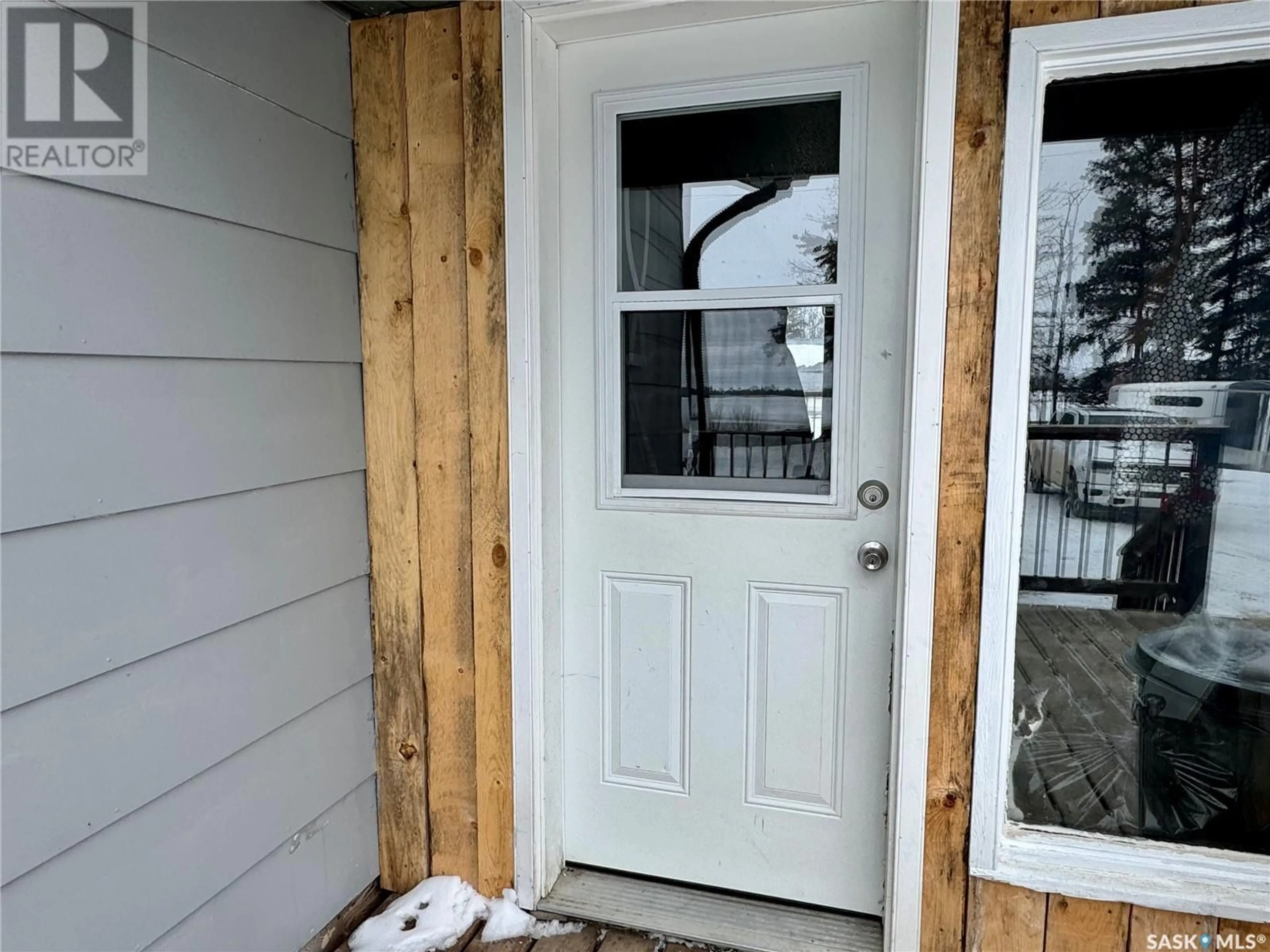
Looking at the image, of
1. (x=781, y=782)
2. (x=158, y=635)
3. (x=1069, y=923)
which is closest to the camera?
(x=158, y=635)

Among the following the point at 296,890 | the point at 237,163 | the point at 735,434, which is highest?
the point at 237,163

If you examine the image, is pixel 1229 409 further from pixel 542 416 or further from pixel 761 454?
pixel 542 416

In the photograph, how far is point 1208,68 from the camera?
51.4 inches

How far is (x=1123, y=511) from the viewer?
1.40m

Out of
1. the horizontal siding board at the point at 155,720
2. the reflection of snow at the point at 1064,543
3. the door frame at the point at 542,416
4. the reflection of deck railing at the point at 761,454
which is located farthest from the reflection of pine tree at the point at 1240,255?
the horizontal siding board at the point at 155,720

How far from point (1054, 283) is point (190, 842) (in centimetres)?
195

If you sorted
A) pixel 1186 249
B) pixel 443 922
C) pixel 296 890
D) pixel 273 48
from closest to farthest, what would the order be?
pixel 1186 249
pixel 273 48
pixel 296 890
pixel 443 922

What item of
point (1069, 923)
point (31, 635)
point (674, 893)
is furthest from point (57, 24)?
point (1069, 923)

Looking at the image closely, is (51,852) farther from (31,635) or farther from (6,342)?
(6,342)

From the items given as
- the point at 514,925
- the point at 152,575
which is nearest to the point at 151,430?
the point at 152,575

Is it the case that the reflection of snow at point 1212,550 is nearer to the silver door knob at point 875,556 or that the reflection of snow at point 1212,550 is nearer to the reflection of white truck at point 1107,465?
the reflection of white truck at point 1107,465

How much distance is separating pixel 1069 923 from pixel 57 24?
2.38 metres

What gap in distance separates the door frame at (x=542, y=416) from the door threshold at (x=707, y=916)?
8 cm

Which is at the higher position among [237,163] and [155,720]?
[237,163]
